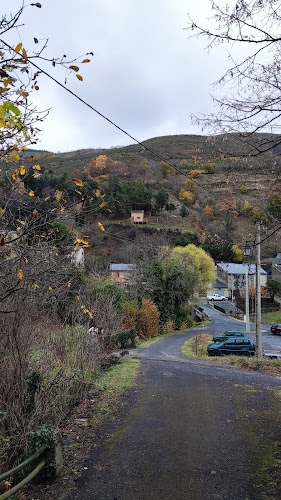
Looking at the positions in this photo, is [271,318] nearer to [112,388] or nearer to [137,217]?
[137,217]

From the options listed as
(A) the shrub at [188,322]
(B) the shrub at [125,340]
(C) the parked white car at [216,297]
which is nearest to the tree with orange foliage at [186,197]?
(C) the parked white car at [216,297]

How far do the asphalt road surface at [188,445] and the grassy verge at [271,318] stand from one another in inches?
1290

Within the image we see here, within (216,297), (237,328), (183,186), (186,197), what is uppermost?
(183,186)

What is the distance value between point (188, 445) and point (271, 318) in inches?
1537

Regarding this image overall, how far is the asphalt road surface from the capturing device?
427cm

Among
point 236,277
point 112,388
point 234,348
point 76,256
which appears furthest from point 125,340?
point 236,277

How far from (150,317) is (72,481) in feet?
Result: 73.4

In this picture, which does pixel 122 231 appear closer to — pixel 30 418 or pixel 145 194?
pixel 145 194

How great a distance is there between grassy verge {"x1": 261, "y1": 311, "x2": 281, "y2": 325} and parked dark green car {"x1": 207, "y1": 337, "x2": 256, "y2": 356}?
2341 centimetres

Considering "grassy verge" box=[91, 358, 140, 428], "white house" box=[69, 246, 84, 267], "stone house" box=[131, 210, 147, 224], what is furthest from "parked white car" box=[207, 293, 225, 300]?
"grassy verge" box=[91, 358, 140, 428]

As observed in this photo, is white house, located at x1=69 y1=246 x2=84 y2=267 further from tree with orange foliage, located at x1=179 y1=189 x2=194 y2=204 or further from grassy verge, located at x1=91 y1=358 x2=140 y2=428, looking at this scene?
tree with orange foliage, located at x1=179 y1=189 x2=194 y2=204

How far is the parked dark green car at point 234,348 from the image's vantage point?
57.6ft

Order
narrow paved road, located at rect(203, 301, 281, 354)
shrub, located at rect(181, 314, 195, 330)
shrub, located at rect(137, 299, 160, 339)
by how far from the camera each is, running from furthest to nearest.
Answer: shrub, located at rect(181, 314, 195, 330)
shrub, located at rect(137, 299, 160, 339)
narrow paved road, located at rect(203, 301, 281, 354)

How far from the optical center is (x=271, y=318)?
41688mm
